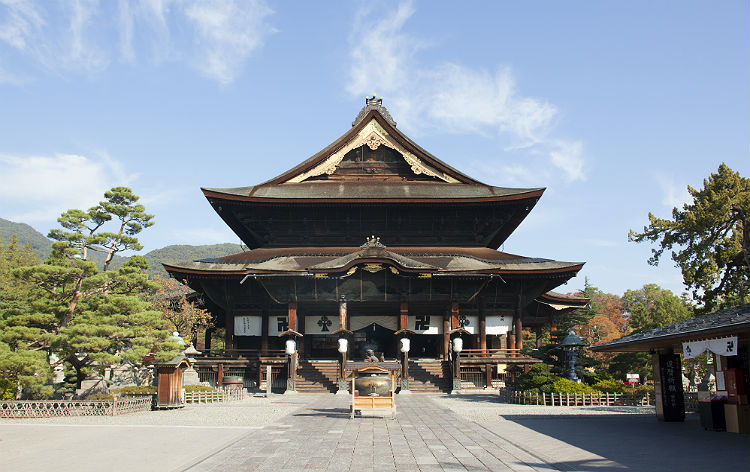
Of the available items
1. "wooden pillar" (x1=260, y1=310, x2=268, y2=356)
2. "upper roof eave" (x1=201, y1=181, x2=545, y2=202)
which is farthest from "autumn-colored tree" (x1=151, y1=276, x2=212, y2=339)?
"upper roof eave" (x1=201, y1=181, x2=545, y2=202)

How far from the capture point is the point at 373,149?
39.0 m

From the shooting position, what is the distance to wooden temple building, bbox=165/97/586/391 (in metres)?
30.8

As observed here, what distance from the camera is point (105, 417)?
18375 mm

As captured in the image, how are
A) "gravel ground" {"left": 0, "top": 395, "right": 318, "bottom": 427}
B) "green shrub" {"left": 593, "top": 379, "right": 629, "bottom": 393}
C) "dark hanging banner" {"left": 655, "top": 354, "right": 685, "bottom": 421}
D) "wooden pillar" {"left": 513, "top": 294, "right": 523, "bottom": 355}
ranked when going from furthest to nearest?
"wooden pillar" {"left": 513, "top": 294, "right": 523, "bottom": 355}
"green shrub" {"left": 593, "top": 379, "right": 629, "bottom": 393}
"dark hanging banner" {"left": 655, "top": 354, "right": 685, "bottom": 421}
"gravel ground" {"left": 0, "top": 395, "right": 318, "bottom": 427}

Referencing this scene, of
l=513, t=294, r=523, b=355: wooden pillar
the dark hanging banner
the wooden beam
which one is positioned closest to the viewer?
the dark hanging banner

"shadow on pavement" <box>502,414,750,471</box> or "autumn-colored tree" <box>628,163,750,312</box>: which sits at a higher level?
"autumn-colored tree" <box>628,163,750,312</box>

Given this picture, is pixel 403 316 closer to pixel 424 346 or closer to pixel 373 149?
pixel 424 346

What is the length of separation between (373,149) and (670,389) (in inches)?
1013

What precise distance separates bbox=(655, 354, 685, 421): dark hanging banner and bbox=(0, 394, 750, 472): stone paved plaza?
0.55 meters

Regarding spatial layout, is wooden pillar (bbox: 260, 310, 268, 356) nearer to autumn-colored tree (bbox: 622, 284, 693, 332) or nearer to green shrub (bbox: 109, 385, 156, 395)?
green shrub (bbox: 109, 385, 156, 395)

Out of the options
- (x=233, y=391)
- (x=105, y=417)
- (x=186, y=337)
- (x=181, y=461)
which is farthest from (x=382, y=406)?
(x=186, y=337)

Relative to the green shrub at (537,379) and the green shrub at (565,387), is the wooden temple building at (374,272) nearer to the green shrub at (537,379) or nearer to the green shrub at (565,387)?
the green shrub at (537,379)

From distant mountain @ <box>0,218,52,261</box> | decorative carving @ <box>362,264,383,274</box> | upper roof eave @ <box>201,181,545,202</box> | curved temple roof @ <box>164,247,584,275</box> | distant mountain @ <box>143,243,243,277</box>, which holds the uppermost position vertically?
distant mountain @ <box>0,218,52,261</box>

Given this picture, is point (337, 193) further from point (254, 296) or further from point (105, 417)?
point (105, 417)
